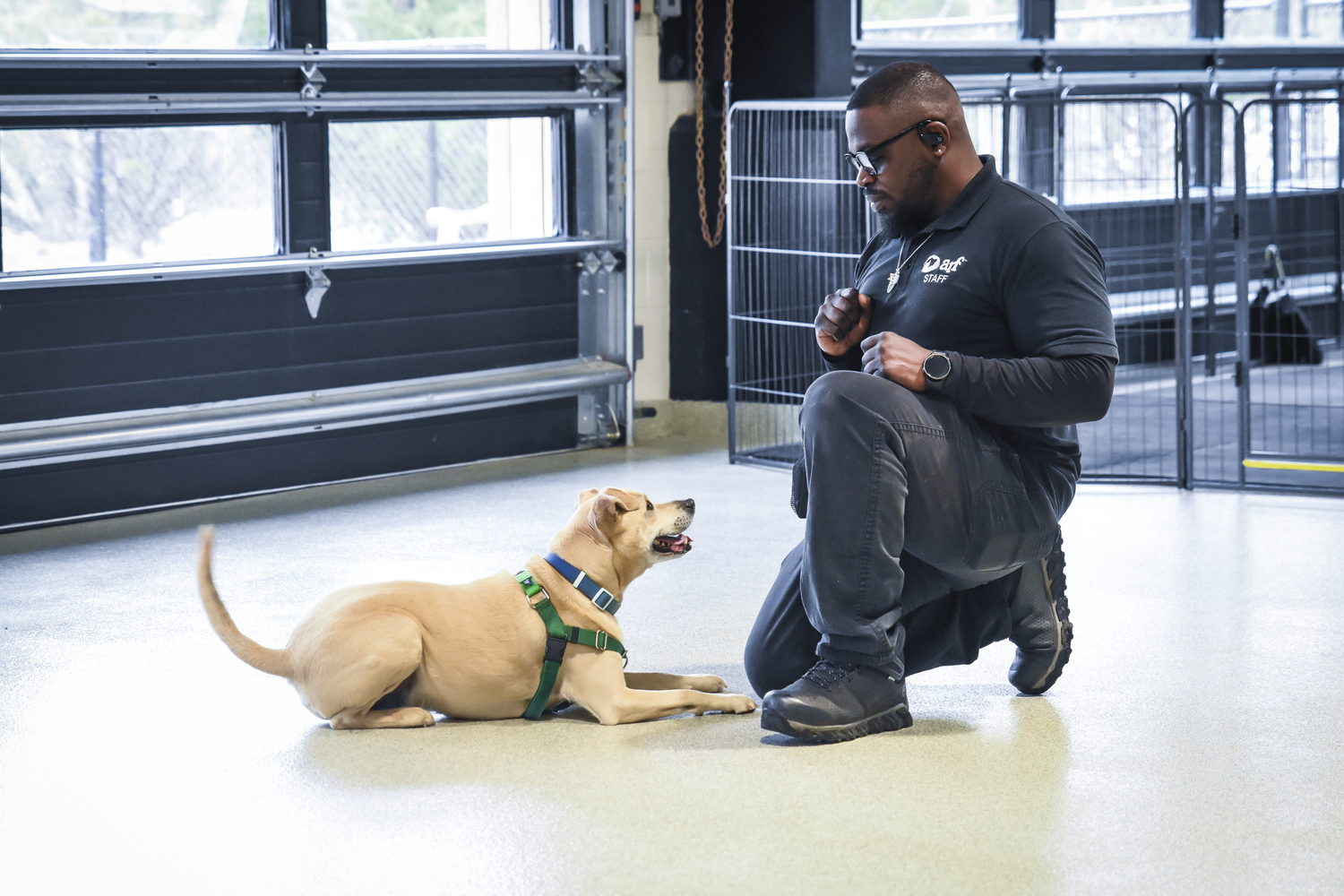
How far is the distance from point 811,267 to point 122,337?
2790mm

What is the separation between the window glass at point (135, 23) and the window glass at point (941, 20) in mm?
3263

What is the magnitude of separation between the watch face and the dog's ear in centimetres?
71

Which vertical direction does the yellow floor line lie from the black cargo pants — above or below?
below

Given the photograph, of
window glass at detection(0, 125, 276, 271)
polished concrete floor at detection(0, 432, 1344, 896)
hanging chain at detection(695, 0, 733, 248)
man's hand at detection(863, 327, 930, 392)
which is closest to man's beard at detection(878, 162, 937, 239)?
man's hand at detection(863, 327, 930, 392)

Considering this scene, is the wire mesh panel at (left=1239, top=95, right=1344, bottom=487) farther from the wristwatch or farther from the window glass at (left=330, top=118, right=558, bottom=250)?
the wristwatch

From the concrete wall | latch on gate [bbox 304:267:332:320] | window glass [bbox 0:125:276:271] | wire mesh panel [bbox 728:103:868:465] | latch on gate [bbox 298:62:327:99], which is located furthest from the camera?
the concrete wall

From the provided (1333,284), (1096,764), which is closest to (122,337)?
(1096,764)

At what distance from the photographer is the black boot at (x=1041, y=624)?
3.29 metres

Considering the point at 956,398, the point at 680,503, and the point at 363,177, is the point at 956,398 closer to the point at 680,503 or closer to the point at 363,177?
the point at 680,503

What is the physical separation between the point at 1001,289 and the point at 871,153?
40 centimetres

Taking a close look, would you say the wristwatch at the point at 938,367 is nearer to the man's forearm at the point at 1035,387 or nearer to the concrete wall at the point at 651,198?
the man's forearm at the point at 1035,387

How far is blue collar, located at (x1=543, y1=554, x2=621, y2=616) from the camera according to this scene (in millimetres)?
3172

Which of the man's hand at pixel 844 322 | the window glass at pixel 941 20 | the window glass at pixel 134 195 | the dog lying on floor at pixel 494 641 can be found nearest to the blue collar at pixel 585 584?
the dog lying on floor at pixel 494 641

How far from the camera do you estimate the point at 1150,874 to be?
245 cm
